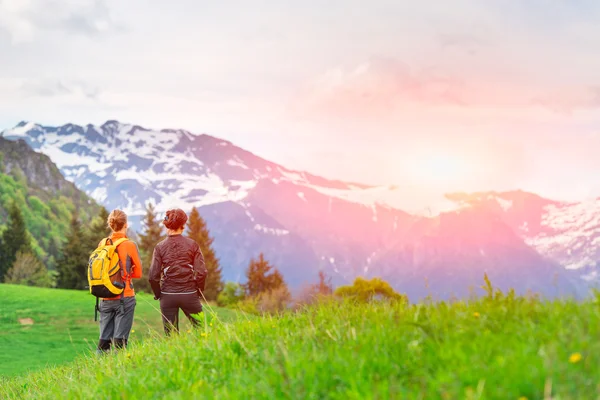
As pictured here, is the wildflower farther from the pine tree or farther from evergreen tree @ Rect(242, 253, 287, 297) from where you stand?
evergreen tree @ Rect(242, 253, 287, 297)

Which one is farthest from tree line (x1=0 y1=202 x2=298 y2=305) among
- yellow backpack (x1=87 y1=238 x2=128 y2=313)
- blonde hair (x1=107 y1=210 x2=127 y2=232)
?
blonde hair (x1=107 y1=210 x2=127 y2=232)

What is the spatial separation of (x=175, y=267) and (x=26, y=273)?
266 feet

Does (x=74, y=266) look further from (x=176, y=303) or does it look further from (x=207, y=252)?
(x=176, y=303)

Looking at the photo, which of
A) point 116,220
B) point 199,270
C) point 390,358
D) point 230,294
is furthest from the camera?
point 230,294

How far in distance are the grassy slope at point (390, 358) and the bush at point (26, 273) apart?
3193 inches

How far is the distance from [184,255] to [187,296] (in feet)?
2.61

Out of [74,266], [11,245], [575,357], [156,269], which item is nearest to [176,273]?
[156,269]

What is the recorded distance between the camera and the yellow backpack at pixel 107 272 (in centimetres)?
1124

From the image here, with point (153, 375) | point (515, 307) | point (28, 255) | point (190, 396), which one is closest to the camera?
point (190, 396)

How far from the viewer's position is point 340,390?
4285 mm

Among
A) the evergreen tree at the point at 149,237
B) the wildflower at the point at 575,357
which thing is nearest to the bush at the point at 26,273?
the evergreen tree at the point at 149,237

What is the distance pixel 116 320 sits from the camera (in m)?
11.8

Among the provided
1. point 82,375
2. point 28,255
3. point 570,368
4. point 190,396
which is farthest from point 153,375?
point 28,255

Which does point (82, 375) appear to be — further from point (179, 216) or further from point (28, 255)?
point (28, 255)
